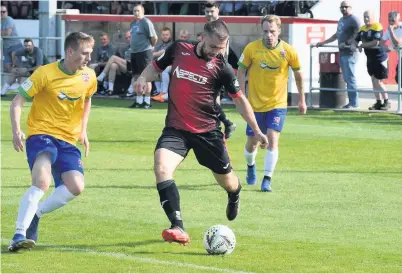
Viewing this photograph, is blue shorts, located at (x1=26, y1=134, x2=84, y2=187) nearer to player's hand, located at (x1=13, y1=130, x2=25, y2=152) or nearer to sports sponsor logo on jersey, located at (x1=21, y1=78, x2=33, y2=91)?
player's hand, located at (x1=13, y1=130, x2=25, y2=152)

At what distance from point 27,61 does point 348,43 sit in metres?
8.45

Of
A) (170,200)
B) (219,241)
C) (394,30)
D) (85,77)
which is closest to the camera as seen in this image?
(219,241)

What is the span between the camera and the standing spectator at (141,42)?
23547 mm

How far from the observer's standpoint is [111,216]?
1120cm

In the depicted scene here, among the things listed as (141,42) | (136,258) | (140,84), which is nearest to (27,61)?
(141,42)

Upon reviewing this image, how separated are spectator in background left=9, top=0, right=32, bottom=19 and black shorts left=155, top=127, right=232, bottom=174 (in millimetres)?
25478

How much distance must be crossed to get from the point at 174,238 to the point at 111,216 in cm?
209

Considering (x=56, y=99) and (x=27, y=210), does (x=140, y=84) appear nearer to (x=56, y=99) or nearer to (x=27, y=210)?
(x=56, y=99)

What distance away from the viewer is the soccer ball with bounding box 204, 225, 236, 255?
30.1 ft

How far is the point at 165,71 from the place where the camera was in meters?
25.8

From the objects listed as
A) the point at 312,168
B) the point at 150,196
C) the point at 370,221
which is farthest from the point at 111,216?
the point at 312,168

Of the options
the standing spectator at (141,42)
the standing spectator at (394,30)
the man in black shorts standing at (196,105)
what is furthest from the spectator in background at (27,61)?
the man in black shorts standing at (196,105)

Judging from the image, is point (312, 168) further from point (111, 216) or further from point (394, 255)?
point (394, 255)

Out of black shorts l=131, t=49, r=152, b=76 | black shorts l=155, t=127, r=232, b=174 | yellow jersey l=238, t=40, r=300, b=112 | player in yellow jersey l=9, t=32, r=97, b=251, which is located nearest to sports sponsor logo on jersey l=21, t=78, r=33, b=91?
player in yellow jersey l=9, t=32, r=97, b=251
